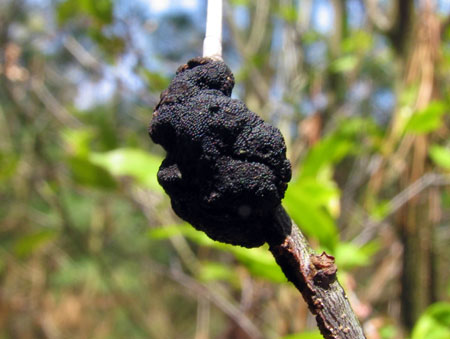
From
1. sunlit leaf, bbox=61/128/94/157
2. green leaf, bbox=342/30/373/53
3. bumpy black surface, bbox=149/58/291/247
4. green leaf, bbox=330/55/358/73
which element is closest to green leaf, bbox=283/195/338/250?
bumpy black surface, bbox=149/58/291/247

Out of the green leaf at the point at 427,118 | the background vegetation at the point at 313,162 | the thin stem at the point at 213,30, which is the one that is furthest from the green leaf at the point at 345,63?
the thin stem at the point at 213,30

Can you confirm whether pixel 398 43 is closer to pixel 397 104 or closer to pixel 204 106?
pixel 397 104

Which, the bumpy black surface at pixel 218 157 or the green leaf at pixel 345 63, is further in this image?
the green leaf at pixel 345 63

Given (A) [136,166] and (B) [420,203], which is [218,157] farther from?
(B) [420,203]

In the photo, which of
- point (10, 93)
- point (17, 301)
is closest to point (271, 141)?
point (10, 93)

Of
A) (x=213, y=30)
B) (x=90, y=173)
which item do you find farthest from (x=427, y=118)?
(x=90, y=173)

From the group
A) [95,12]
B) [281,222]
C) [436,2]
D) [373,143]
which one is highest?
[95,12]

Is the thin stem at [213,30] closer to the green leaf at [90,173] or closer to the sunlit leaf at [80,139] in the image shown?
the green leaf at [90,173]
